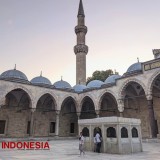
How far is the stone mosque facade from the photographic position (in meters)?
16.5

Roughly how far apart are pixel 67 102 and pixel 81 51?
9.82 meters

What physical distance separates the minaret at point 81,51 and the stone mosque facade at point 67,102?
14.3ft

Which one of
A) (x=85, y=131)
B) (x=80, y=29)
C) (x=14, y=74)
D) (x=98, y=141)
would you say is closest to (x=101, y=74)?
(x=80, y=29)

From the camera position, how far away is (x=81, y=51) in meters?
29.8

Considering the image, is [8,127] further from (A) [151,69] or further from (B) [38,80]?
(A) [151,69]

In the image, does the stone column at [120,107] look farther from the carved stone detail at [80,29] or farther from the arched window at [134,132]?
the carved stone detail at [80,29]

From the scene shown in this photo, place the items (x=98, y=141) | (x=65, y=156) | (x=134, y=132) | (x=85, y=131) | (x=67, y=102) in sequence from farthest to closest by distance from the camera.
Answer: (x=67, y=102) < (x=85, y=131) < (x=134, y=132) < (x=98, y=141) < (x=65, y=156)

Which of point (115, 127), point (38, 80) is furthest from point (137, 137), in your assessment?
point (38, 80)

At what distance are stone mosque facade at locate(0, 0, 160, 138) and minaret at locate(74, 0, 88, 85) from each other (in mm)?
4364

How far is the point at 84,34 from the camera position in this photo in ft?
103

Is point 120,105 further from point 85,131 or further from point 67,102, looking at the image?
point 67,102

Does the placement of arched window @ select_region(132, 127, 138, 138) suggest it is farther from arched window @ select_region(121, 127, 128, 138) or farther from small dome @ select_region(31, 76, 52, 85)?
small dome @ select_region(31, 76, 52, 85)

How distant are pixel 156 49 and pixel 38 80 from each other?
52.5 ft

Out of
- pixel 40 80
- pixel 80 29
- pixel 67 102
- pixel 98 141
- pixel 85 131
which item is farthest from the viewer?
pixel 80 29
